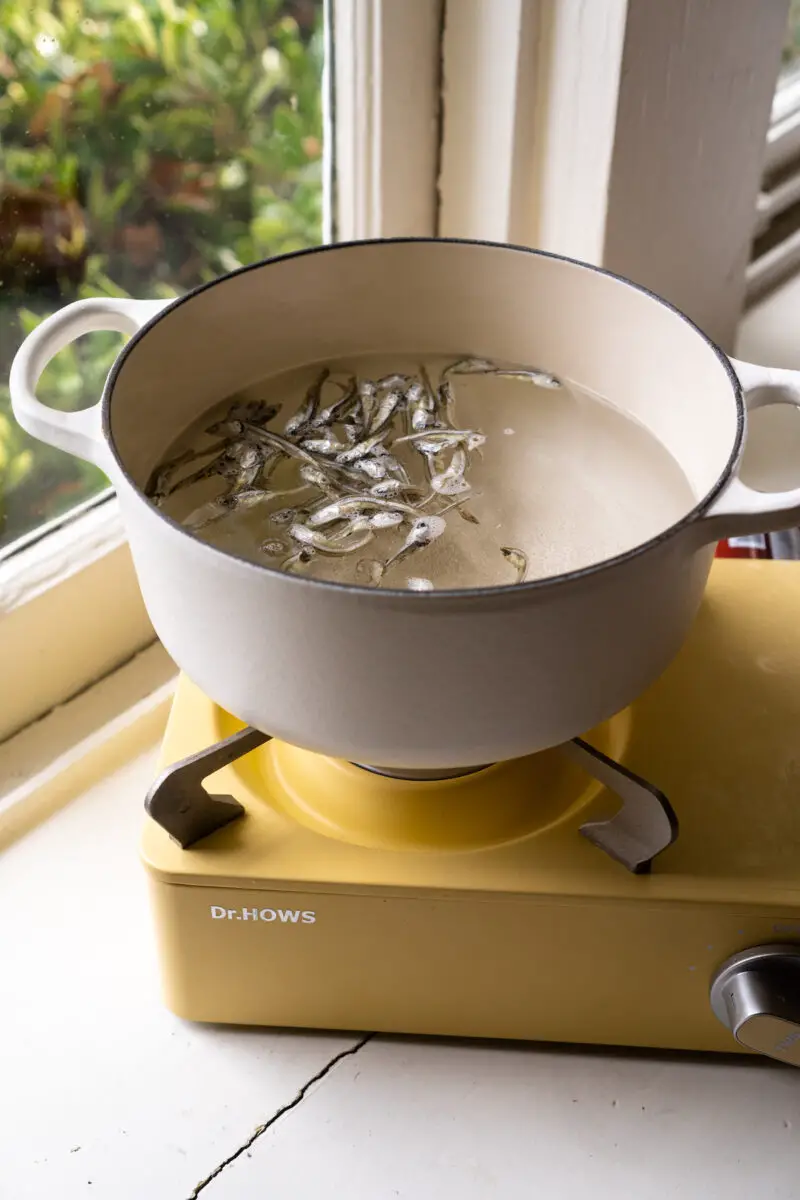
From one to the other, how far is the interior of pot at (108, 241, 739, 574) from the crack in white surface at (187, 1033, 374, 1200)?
28 centimetres

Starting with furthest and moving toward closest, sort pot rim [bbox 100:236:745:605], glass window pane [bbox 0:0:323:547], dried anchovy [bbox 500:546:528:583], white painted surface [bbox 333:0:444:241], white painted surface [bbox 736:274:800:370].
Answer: white painted surface [bbox 736:274:800:370] < white painted surface [bbox 333:0:444:241] < glass window pane [bbox 0:0:323:547] < dried anchovy [bbox 500:546:528:583] < pot rim [bbox 100:236:745:605]

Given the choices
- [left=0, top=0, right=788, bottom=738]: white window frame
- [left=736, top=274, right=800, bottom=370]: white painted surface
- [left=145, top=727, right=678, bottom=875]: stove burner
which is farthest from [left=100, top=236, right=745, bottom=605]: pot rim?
[left=736, top=274, right=800, bottom=370]: white painted surface

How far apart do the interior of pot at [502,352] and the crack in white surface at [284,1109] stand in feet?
0.92

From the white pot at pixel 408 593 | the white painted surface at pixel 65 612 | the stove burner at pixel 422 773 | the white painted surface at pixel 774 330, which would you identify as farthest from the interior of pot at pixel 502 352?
the white painted surface at pixel 774 330

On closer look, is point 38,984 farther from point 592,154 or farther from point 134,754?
point 592,154

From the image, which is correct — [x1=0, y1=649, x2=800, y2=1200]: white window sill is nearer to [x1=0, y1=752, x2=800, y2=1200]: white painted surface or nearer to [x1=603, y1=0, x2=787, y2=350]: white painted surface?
[x1=0, y1=752, x2=800, y2=1200]: white painted surface

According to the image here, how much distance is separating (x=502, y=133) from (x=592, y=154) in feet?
0.22

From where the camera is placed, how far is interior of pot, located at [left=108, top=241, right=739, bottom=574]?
579 millimetres

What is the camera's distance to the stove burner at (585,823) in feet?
1.83

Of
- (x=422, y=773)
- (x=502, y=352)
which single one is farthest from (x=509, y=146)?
(x=422, y=773)

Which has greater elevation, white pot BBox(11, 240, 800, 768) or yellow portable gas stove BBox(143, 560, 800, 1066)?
white pot BBox(11, 240, 800, 768)

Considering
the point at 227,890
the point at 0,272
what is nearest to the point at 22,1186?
the point at 227,890

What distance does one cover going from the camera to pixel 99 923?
712 mm

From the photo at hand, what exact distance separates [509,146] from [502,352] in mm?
256
